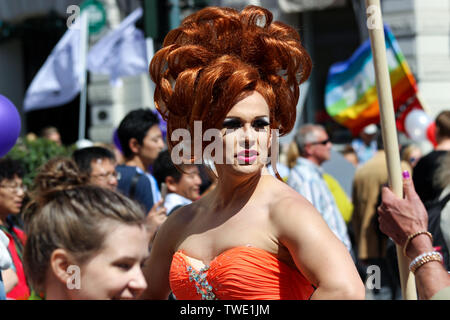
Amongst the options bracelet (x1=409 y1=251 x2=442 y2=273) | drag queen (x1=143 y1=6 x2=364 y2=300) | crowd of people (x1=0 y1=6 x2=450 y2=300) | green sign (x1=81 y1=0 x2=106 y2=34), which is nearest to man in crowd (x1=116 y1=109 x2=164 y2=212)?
crowd of people (x1=0 y1=6 x2=450 y2=300)

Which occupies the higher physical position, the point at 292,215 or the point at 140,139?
the point at 140,139

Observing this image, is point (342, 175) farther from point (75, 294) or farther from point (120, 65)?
point (75, 294)

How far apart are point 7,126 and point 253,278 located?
1.32 metres

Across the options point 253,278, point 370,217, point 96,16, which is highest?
point 96,16

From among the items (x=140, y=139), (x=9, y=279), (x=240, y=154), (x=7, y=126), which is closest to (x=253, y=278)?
(x=240, y=154)

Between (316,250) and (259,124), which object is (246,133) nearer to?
(259,124)

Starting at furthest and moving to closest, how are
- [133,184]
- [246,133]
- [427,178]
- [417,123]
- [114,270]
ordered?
1. [417,123]
2. [133,184]
3. [427,178]
4. [246,133]
5. [114,270]

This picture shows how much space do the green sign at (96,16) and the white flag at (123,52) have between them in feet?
11.6

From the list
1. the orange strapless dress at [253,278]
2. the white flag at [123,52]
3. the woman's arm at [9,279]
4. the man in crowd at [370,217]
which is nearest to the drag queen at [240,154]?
the orange strapless dress at [253,278]

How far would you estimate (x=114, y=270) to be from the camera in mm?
1986

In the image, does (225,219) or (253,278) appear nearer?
(253,278)
